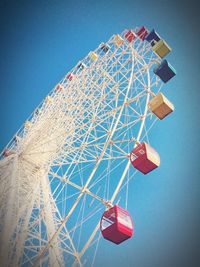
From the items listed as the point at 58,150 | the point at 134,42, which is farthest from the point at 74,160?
the point at 134,42

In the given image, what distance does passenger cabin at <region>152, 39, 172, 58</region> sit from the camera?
10.8 meters

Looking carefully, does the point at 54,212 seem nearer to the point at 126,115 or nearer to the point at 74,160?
the point at 74,160

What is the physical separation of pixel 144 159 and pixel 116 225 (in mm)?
2175

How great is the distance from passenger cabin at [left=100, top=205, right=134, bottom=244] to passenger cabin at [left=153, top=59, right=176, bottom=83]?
20.4 ft

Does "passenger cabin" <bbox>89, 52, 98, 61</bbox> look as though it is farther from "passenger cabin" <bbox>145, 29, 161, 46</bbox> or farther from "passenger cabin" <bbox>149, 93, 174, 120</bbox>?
"passenger cabin" <bbox>149, 93, 174, 120</bbox>

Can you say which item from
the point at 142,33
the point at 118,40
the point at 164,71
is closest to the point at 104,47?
the point at 118,40

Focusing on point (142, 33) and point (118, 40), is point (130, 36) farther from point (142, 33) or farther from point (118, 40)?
point (142, 33)

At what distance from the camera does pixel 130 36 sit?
1162 cm

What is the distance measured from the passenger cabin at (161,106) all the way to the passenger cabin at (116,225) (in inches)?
150

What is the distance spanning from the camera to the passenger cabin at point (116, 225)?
628cm

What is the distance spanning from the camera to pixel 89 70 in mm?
11906

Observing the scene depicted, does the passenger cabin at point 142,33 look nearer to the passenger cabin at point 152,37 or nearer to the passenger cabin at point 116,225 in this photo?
the passenger cabin at point 152,37

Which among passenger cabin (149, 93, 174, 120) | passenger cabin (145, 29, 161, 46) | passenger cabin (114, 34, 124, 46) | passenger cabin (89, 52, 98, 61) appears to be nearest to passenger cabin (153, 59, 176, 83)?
passenger cabin (145, 29, 161, 46)

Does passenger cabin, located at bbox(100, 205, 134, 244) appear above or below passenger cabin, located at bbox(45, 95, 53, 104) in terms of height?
below
